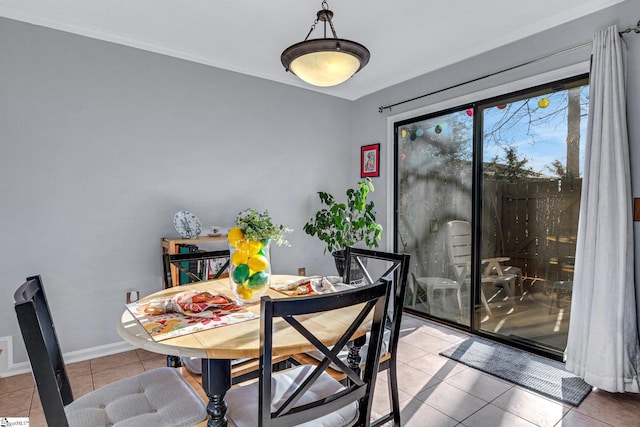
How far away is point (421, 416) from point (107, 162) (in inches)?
113

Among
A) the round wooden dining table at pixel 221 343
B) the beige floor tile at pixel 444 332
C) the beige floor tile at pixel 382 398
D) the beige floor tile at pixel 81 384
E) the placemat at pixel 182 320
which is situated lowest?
the beige floor tile at pixel 444 332

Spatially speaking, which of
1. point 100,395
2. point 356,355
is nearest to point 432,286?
point 356,355

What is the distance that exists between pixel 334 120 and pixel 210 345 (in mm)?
3540

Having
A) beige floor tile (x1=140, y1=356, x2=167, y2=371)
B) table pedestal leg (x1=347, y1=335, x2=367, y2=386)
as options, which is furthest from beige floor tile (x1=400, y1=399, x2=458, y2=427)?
beige floor tile (x1=140, y1=356, x2=167, y2=371)

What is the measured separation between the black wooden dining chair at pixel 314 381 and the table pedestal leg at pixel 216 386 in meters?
0.05

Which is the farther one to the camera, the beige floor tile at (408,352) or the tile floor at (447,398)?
the beige floor tile at (408,352)

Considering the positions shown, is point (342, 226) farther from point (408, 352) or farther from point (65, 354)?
point (65, 354)

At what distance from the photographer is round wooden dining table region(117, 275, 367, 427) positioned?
1.14m

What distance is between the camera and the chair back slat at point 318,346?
3.38 feet

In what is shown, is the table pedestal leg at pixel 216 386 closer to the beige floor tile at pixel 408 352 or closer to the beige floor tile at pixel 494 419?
the beige floor tile at pixel 494 419

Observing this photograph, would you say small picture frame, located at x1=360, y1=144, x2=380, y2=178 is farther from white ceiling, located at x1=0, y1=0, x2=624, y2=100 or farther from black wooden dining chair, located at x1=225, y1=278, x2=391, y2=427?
black wooden dining chair, located at x1=225, y1=278, x2=391, y2=427

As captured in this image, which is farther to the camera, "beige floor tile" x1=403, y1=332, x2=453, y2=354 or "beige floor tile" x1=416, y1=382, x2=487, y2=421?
"beige floor tile" x1=403, y1=332, x2=453, y2=354

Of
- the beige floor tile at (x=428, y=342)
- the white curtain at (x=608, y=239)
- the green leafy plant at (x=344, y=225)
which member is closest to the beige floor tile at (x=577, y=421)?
the white curtain at (x=608, y=239)

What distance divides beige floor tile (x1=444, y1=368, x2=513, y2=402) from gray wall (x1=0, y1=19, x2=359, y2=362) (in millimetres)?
1984
